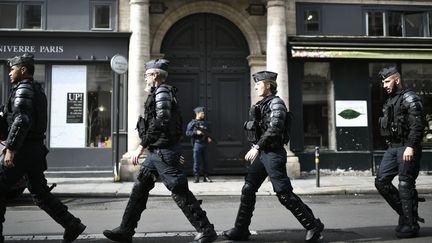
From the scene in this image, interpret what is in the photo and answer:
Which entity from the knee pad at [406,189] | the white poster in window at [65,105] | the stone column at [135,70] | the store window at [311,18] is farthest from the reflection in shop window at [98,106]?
the knee pad at [406,189]

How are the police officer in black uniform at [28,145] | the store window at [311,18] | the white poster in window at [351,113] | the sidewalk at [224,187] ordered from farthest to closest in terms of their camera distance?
the store window at [311,18] < the white poster in window at [351,113] < the sidewalk at [224,187] < the police officer in black uniform at [28,145]

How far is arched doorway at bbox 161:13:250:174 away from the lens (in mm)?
13992

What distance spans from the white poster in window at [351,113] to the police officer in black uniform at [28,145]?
424 inches

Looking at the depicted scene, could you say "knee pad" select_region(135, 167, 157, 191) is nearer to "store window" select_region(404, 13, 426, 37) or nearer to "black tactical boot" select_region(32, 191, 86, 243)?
"black tactical boot" select_region(32, 191, 86, 243)

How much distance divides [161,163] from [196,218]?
698 millimetres

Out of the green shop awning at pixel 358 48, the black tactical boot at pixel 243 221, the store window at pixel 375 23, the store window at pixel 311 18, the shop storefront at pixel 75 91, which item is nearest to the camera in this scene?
the black tactical boot at pixel 243 221

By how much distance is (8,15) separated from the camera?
535 inches

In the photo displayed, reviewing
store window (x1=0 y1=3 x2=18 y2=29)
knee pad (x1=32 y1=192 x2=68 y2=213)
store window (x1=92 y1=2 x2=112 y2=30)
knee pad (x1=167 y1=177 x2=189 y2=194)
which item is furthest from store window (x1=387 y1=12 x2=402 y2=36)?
knee pad (x1=32 y1=192 x2=68 y2=213)

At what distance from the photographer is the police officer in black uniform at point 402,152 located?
18.1ft

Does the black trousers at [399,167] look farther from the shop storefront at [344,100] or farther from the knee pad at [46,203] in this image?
the shop storefront at [344,100]

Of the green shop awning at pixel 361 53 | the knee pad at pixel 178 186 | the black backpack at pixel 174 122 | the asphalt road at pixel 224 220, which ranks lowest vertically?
the asphalt road at pixel 224 220

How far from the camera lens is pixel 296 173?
13.2 meters

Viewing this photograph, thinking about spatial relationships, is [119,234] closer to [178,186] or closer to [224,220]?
[178,186]

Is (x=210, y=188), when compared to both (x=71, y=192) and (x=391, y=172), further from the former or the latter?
(x=391, y=172)
